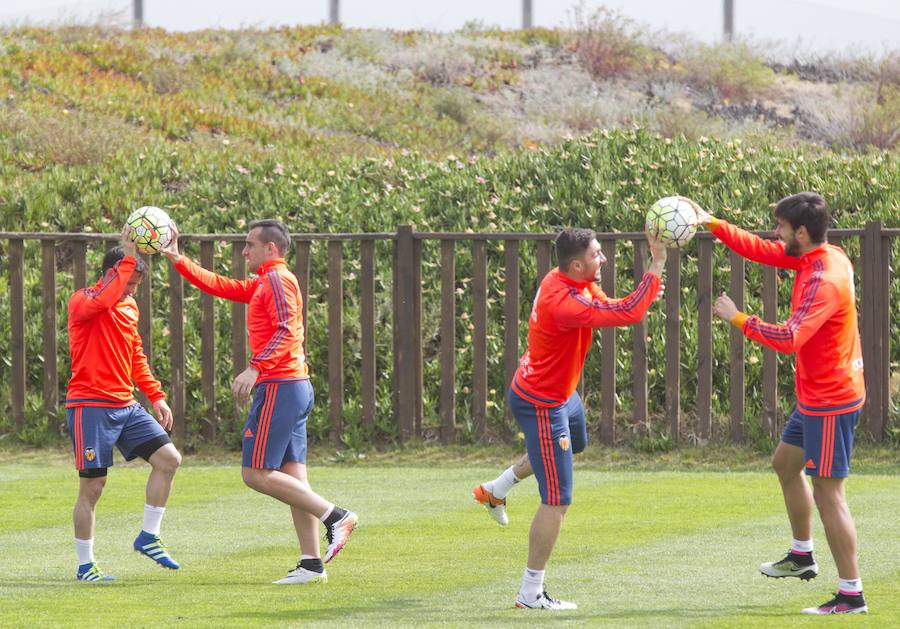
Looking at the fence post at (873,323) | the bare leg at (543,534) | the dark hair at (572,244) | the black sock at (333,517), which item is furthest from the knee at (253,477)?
the fence post at (873,323)

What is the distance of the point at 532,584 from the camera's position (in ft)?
21.1

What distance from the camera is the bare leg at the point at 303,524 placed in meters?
7.25

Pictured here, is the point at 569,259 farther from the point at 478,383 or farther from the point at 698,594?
the point at 478,383

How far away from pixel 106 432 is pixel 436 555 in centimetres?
188

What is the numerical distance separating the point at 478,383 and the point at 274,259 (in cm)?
561

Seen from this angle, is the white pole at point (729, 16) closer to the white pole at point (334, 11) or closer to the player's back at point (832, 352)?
the white pole at point (334, 11)

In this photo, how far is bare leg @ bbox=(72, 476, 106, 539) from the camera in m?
7.32

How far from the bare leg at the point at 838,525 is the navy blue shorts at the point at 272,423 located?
8.25 ft

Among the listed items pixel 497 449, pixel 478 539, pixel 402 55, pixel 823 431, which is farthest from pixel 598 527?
pixel 402 55

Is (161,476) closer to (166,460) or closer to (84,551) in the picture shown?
(166,460)

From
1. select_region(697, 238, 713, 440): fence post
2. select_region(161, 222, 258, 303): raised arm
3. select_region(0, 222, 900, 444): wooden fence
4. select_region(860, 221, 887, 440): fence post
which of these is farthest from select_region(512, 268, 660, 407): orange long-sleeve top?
select_region(860, 221, 887, 440): fence post

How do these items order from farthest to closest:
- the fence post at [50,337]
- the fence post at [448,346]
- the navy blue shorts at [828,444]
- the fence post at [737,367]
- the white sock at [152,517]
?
the fence post at [50,337] < the fence post at [448,346] < the fence post at [737,367] < the white sock at [152,517] < the navy blue shorts at [828,444]

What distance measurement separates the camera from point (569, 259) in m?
6.50

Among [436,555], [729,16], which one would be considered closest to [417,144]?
[729,16]
